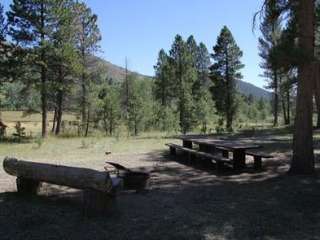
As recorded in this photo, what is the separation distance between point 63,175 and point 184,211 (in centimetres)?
206

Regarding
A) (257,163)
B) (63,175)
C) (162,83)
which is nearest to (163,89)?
(162,83)

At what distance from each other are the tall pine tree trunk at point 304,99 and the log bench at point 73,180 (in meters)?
4.69

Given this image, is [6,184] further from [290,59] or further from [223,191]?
[290,59]

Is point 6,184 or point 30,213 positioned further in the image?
point 6,184

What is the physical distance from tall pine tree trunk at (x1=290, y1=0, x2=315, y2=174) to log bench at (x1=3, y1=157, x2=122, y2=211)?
4689 millimetres

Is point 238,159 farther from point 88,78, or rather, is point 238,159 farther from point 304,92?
point 88,78

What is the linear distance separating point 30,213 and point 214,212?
114 inches

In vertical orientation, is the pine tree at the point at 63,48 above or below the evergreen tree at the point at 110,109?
above

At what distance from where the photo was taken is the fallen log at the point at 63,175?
20.2ft

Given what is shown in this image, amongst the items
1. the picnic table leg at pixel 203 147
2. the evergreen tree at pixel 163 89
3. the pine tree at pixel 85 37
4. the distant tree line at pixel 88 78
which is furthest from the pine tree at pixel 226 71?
the picnic table leg at pixel 203 147

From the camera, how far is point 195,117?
146 ft

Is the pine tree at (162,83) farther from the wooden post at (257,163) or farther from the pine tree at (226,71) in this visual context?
the wooden post at (257,163)

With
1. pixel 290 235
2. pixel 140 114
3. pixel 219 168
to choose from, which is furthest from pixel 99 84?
pixel 290 235

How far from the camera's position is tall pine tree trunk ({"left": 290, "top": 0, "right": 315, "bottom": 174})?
361 inches
